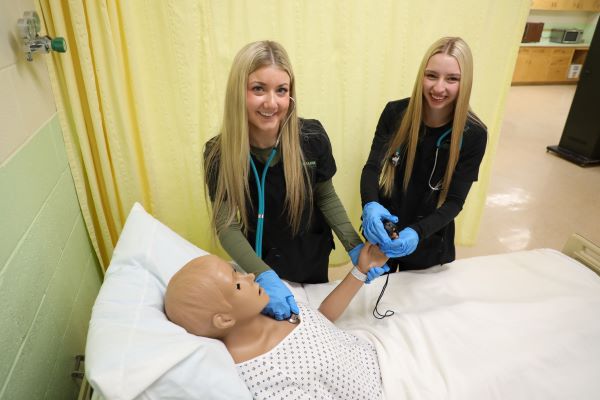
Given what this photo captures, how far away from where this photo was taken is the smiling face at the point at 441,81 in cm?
135

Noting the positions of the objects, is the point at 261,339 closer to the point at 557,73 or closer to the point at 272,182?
the point at 272,182

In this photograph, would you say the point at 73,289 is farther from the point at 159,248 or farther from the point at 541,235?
the point at 541,235

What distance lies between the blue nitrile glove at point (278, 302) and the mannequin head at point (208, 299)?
0.16m

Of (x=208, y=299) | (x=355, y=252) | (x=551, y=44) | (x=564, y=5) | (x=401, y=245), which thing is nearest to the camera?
(x=208, y=299)

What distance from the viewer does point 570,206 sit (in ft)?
10.0

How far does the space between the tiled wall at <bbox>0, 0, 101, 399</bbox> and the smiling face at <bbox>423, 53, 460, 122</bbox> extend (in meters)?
1.30

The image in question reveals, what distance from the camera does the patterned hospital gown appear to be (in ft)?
3.09

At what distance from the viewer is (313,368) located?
3.25 feet

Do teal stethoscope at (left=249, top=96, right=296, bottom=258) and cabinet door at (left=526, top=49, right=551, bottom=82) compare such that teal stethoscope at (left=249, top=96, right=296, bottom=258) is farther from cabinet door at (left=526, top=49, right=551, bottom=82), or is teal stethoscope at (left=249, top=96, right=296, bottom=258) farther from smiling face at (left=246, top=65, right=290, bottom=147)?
cabinet door at (left=526, top=49, right=551, bottom=82)

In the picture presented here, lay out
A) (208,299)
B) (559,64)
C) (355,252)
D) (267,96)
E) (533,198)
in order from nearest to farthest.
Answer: (208,299), (267,96), (355,252), (533,198), (559,64)

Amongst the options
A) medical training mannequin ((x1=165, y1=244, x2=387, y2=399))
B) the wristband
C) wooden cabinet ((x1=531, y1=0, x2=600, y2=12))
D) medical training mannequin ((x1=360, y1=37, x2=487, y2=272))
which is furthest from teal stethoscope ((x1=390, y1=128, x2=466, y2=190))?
wooden cabinet ((x1=531, y1=0, x2=600, y2=12))

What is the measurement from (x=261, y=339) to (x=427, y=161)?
0.96m

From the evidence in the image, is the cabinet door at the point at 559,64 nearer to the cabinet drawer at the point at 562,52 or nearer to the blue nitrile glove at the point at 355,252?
the cabinet drawer at the point at 562,52

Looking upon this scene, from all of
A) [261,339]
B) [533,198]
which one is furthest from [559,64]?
[261,339]
